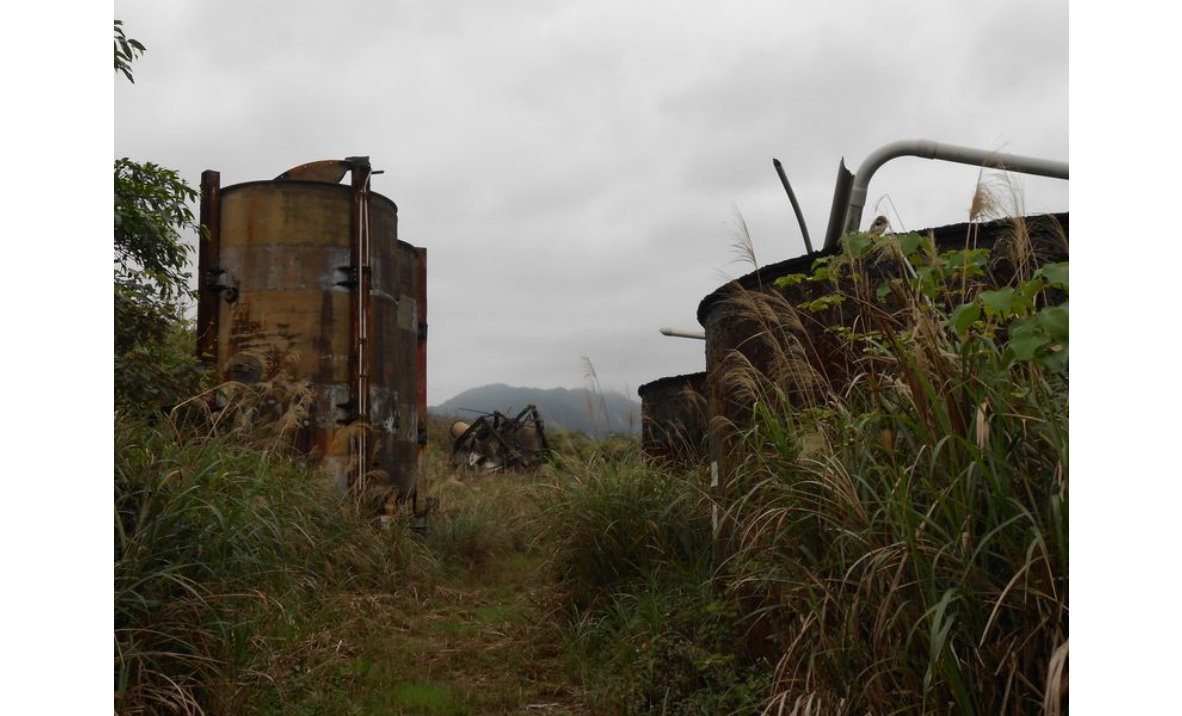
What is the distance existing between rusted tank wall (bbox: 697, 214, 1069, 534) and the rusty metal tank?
12.9 feet

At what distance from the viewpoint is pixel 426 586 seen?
689 centimetres

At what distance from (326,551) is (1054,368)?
452 centimetres

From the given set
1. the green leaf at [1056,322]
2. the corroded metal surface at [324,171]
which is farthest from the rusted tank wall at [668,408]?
the green leaf at [1056,322]

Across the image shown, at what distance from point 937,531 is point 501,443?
51.2ft

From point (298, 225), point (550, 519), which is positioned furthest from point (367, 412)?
point (550, 519)

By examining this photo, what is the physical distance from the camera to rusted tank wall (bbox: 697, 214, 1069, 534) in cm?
377

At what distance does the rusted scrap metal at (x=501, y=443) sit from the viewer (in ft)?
57.9

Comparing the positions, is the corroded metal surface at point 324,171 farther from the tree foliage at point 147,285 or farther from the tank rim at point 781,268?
the tank rim at point 781,268

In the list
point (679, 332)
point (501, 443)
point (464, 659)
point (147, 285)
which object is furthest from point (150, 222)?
point (501, 443)

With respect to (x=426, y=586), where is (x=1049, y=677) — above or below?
above

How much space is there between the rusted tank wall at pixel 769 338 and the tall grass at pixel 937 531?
0.71 m

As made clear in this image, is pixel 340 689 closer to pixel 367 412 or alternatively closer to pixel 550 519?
pixel 550 519

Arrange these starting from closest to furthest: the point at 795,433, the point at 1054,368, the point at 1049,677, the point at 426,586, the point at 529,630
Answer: the point at 1049,677
the point at 1054,368
the point at 795,433
the point at 529,630
the point at 426,586
